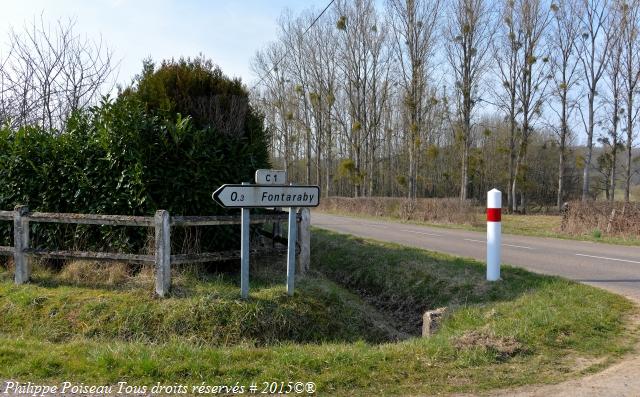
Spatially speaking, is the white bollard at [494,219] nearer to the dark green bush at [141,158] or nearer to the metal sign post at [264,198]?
the metal sign post at [264,198]

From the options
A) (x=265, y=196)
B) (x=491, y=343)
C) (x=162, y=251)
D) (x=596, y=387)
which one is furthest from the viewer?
(x=162, y=251)

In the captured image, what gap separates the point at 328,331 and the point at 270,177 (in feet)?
7.53

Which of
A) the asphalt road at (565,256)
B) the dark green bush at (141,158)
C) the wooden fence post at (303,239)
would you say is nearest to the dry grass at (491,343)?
the asphalt road at (565,256)

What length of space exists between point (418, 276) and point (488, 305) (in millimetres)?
2580

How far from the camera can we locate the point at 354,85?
148 feet

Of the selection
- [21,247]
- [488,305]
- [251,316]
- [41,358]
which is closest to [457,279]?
[488,305]

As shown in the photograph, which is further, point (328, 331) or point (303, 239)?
point (303, 239)

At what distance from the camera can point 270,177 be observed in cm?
691

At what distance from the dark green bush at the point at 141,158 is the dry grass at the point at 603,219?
15.0 metres

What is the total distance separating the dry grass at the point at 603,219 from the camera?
61.0ft

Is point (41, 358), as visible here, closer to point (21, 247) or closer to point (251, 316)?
point (251, 316)

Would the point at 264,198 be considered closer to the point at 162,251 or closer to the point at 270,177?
the point at 270,177

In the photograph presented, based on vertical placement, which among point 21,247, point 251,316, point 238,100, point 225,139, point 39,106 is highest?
point 39,106

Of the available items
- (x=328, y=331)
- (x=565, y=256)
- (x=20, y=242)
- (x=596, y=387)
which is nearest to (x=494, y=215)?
(x=328, y=331)
